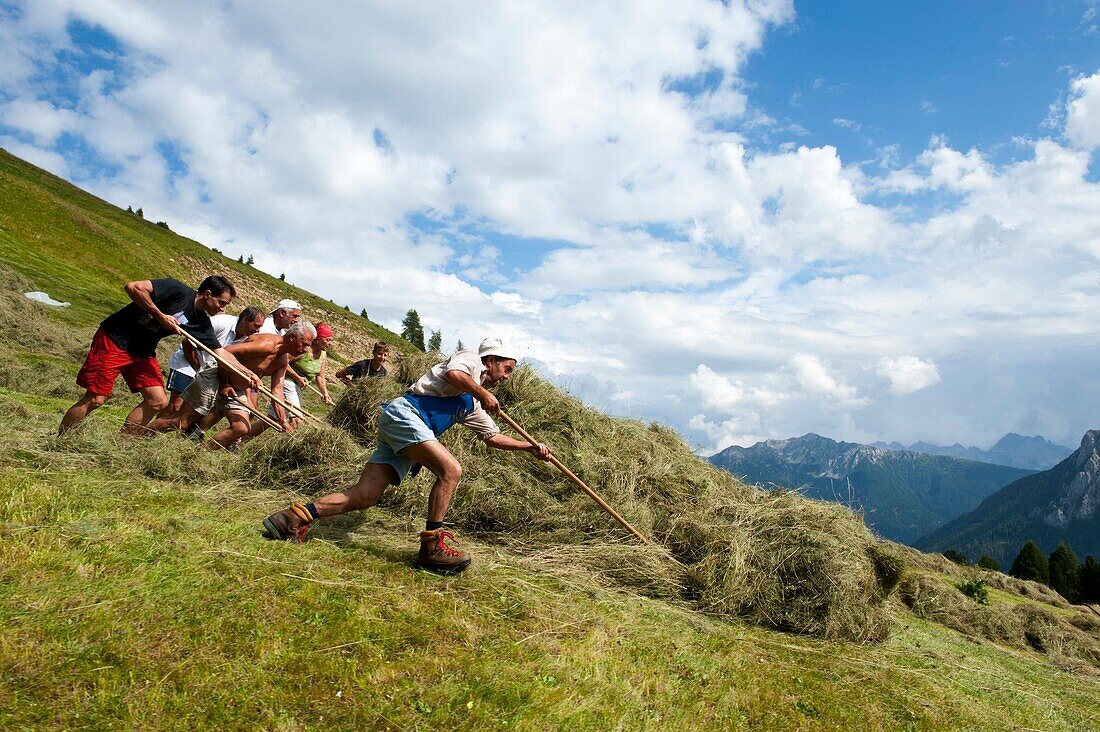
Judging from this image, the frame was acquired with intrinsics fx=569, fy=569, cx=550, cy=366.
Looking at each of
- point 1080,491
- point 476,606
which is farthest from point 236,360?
point 1080,491

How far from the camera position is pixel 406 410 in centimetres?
413

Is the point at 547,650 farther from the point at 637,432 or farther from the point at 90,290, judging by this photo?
the point at 90,290

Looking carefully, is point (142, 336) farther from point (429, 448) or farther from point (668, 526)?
point (668, 526)

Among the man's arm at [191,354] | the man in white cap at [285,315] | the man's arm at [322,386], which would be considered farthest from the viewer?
the man's arm at [322,386]

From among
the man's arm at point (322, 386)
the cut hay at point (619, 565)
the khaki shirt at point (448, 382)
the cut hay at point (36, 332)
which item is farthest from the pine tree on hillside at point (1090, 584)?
the cut hay at point (36, 332)

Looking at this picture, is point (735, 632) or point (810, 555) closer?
point (735, 632)

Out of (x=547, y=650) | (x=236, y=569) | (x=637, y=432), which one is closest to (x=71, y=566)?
(x=236, y=569)

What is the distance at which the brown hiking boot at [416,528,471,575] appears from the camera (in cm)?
385

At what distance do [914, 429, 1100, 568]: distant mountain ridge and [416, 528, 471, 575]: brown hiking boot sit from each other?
188702 mm

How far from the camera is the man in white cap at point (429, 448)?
395cm

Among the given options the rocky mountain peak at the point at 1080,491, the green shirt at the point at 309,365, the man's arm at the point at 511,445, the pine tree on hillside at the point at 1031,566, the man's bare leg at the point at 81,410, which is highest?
the rocky mountain peak at the point at 1080,491

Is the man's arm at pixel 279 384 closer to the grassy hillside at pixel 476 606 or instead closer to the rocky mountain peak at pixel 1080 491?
the grassy hillside at pixel 476 606

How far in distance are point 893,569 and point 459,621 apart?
403cm

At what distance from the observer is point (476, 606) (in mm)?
3420
